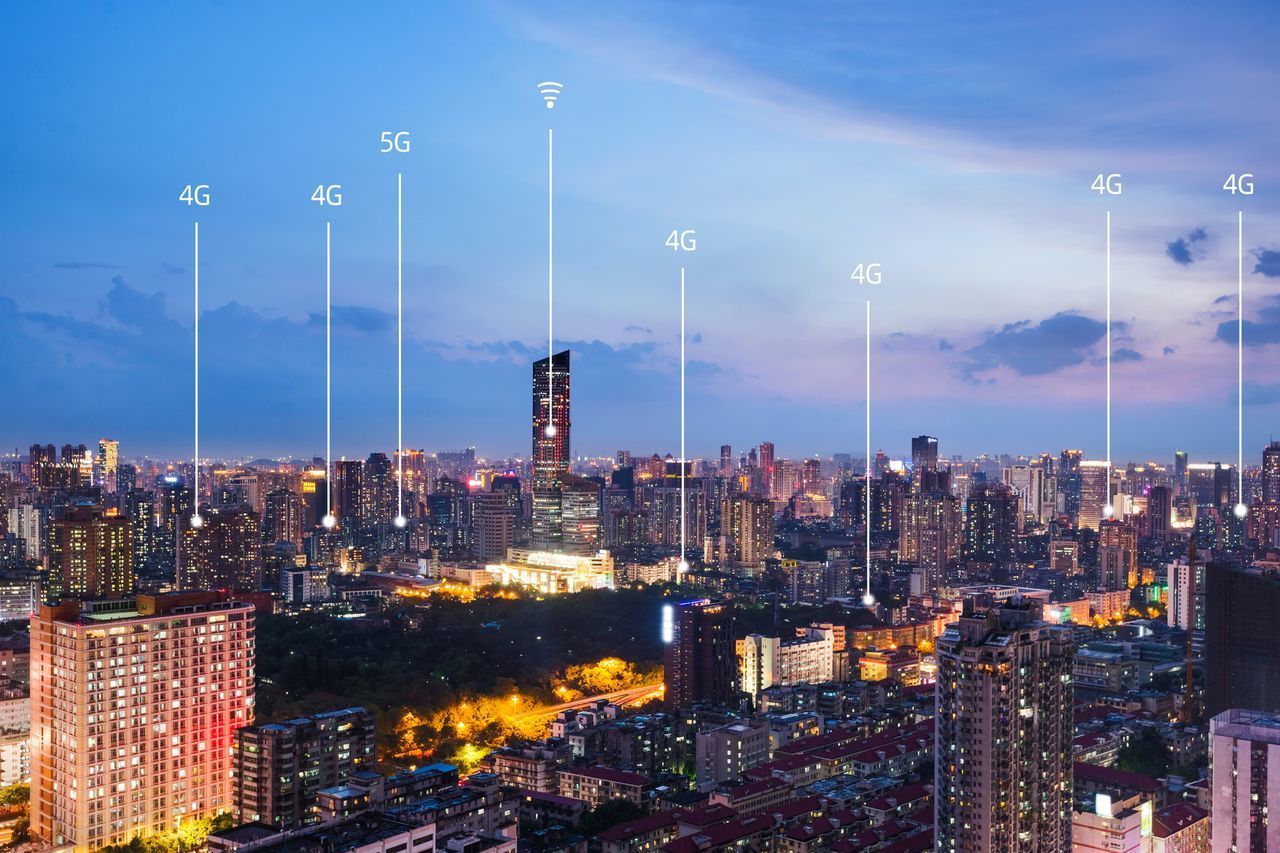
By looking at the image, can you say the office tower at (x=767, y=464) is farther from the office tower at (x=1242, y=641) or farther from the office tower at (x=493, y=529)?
the office tower at (x=1242, y=641)

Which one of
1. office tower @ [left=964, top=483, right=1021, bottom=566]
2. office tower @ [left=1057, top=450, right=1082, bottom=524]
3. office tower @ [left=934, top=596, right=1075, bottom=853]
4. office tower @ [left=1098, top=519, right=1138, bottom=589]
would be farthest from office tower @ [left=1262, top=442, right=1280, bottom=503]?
office tower @ [left=934, top=596, right=1075, bottom=853]

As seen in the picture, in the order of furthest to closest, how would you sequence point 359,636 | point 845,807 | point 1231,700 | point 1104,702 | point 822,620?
point 822,620 → point 359,636 → point 1104,702 → point 1231,700 → point 845,807

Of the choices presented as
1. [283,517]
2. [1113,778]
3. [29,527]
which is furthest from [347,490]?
[1113,778]

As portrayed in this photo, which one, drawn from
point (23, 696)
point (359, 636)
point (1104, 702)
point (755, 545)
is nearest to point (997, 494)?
point (755, 545)

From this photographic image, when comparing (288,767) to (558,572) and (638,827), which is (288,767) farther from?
(558,572)

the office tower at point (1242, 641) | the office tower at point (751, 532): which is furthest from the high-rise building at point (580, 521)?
the office tower at point (1242, 641)

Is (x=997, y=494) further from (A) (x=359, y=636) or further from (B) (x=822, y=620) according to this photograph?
(A) (x=359, y=636)

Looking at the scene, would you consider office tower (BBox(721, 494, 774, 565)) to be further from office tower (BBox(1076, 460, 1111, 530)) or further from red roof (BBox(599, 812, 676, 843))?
red roof (BBox(599, 812, 676, 843))
